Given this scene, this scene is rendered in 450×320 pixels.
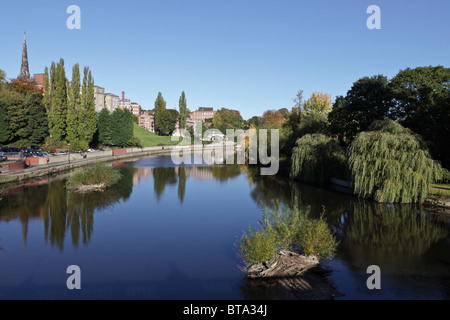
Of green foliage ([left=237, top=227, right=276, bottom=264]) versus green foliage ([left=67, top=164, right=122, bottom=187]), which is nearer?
green foliage ([left=237, top=227, right=276, bottom=264])

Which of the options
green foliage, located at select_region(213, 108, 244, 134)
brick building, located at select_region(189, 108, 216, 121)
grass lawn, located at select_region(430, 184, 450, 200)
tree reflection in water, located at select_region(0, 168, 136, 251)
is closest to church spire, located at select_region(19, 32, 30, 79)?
green foliage, located at select_region(213, 108, 244, 134)

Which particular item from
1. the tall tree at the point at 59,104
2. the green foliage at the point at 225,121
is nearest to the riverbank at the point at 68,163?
the tall tree at the point at 59,104

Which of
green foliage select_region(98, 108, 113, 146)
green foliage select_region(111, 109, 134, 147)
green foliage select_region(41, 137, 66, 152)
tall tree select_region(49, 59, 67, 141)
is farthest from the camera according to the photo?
green foliage select_region(111, 109, 134, 147)

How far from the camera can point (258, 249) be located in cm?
1191

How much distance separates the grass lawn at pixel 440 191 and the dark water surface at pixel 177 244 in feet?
8.25

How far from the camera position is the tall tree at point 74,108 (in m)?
57.6

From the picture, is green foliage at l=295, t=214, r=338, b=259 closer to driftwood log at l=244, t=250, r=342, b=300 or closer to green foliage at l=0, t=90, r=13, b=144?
driftwood log at l=244, t=250, r=342, b=300

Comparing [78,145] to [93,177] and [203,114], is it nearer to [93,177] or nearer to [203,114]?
[93,177]

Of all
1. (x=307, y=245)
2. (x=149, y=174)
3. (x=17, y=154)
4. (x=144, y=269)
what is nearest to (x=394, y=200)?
(x=307, y=245)

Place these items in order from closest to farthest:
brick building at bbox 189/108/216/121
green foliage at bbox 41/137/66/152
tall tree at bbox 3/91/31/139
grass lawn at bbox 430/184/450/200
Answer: grass lawn at bbox 430/184/450/200
tall tree at bbox 3/91/31/139
green foliage at bbox 41/137/66/152
brick building at bbox 189/108/216/121

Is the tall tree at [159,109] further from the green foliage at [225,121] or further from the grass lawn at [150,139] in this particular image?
the green foliage at [225,121]

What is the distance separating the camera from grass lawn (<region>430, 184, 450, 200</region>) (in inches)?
936

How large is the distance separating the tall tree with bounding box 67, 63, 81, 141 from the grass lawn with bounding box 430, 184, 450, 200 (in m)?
51.2

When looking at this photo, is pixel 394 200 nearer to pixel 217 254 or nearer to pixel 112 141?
pixel 217 254
